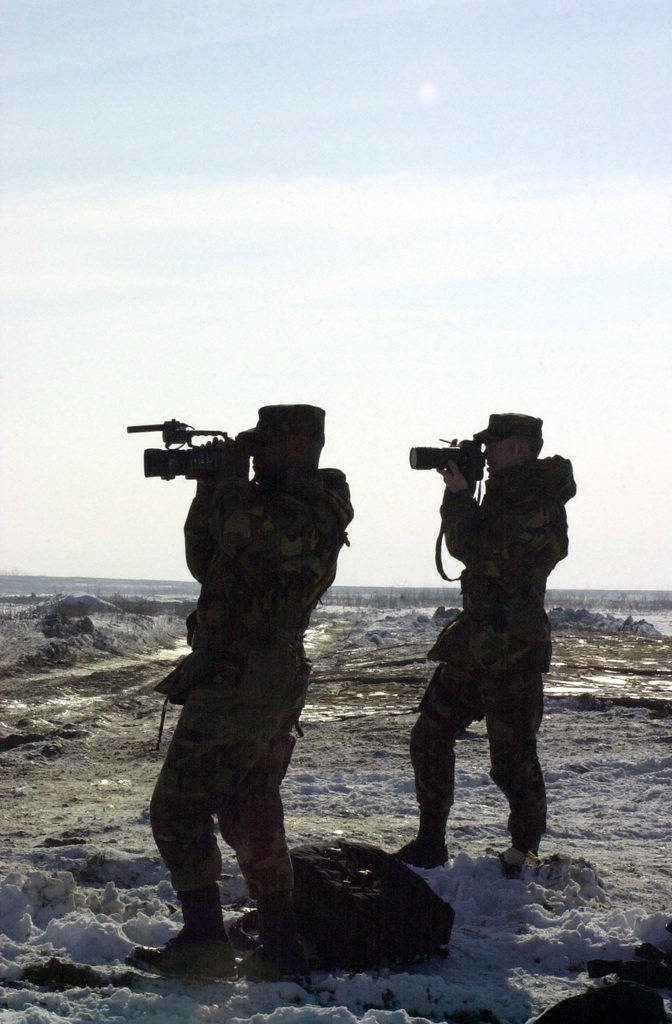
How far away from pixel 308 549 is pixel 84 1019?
1589 millimetres

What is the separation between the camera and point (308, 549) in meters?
3.73

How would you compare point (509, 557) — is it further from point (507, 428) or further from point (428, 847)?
point (428, 847)

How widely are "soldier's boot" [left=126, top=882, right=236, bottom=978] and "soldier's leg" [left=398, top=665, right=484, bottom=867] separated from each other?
5.16ft

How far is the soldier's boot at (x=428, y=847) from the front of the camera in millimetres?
4980

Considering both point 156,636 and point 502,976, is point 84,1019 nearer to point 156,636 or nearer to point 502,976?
point 502,976

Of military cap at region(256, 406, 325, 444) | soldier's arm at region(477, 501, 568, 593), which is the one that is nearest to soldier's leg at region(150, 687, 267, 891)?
military cap at region(256, 406, 325, 444)

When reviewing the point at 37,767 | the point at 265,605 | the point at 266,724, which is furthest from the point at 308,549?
the point at 37,767

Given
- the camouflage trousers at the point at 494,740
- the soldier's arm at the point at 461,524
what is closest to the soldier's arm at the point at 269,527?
the soldier's arm at the point at 461,524

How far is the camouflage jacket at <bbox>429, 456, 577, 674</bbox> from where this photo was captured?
4.88 meters

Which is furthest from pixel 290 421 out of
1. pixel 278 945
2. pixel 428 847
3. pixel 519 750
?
pixel 428 847

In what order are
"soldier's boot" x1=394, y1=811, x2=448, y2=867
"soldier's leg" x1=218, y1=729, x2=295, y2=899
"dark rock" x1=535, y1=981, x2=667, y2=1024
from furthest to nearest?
"soldier's boot" x1=394, y1=811, x2=448, y2=867 < "soldier's leg" x1=218, y1=729, x2=295, y2=899 < "dark rock" x1=535, y1=981, x2=667, y2=1024

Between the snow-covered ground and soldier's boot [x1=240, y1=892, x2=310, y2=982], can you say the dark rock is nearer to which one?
the snow-covered ground

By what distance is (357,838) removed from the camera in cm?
559

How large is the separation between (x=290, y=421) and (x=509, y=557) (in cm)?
149
